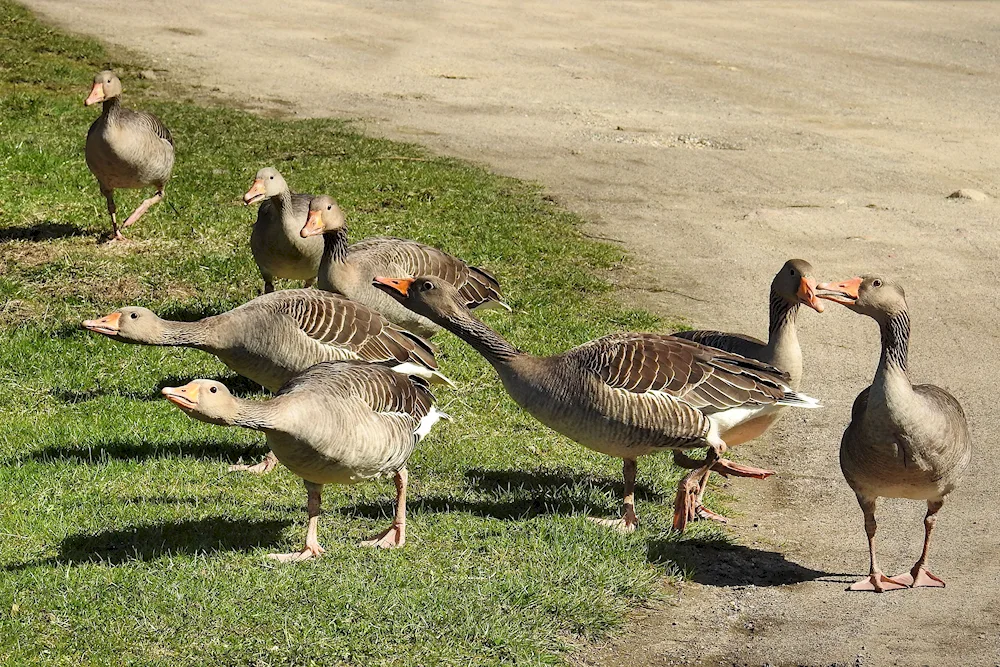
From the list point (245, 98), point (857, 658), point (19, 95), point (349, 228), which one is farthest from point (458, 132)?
point (857, 658)

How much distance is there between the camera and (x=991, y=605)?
19.4 feet

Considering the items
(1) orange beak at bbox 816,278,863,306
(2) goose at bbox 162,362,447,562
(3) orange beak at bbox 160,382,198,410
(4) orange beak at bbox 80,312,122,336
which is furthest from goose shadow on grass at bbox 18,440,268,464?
(1) orange beak at bbox 816,278,863,306

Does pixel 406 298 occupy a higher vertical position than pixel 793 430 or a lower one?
higher

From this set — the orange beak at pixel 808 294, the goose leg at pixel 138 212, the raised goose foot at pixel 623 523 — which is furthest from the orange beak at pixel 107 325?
the goose leg at pixel 138 212

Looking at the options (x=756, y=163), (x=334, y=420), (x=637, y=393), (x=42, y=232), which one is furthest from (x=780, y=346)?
(x=756, y=163)

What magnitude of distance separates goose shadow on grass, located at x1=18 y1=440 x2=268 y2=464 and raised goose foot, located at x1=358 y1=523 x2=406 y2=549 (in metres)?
1.48

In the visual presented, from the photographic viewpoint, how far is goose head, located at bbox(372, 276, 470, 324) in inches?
273

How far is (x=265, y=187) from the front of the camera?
8906 mm

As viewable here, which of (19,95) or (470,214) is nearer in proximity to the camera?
(470,214)

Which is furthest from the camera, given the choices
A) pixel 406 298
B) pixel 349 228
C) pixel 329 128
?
pixel 329 128

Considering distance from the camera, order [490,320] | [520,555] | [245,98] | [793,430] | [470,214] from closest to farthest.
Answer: [520,555], [793,430], [490,320], [470,214], [245,98]

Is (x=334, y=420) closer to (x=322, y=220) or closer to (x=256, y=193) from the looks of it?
(x=322, y=220)

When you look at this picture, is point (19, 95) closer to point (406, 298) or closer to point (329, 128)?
point (329, 128)

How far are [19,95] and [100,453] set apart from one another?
11.7 metres
